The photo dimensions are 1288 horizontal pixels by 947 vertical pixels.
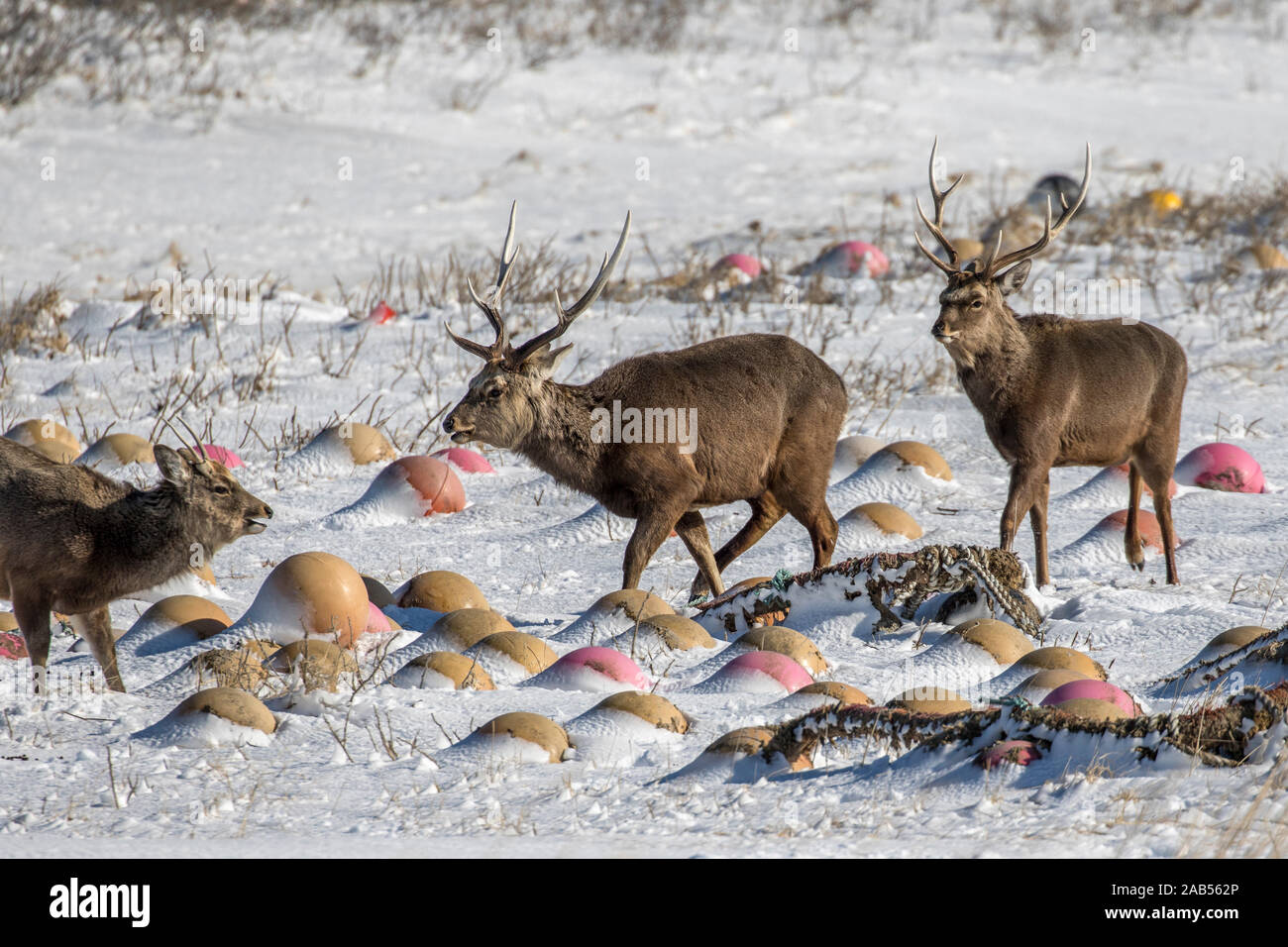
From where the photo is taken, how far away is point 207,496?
6.02 m

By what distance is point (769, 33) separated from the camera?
21703 millimetres

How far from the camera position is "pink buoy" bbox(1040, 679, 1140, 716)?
484cm

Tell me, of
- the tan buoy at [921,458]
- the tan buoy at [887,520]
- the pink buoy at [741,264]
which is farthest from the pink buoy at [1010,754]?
the pink buoy at [741,264]

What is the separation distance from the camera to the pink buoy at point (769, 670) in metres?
5.43

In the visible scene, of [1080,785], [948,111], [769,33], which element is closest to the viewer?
[1080,785]

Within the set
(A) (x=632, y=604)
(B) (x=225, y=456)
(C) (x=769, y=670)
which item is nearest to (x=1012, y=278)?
(A) (x=632, y=604)

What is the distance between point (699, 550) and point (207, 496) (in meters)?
2.28

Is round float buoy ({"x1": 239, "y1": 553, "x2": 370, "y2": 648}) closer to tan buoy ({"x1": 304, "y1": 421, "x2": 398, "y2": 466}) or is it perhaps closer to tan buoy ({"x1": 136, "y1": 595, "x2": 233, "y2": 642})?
tan buoy ({"x1": 136, "y1": 595, "x2": 233, "y2": 642})

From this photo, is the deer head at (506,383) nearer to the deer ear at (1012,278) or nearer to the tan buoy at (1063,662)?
the deer ear at (1012,278)

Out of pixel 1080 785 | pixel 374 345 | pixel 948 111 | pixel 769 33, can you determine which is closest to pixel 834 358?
pixel 374 345

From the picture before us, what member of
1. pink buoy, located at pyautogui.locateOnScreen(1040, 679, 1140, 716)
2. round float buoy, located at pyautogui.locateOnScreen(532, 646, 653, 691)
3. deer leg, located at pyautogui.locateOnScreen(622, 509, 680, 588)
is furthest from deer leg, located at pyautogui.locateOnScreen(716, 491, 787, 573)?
pink buoy, located at pyautogui.locateOnScreen(1040, 679, 1140, 716)

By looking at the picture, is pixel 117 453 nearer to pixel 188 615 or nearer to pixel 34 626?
pixel 188 615

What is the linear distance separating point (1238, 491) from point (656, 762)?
16.0ft

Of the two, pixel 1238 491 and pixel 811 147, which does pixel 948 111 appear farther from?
pixel 1238 491
